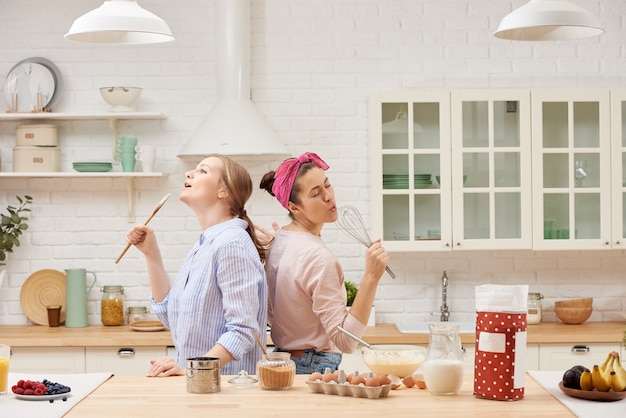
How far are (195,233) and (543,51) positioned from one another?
2335 millimetres

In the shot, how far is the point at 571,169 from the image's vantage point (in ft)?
16.4

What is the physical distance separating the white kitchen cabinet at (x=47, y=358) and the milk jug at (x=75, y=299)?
408mm

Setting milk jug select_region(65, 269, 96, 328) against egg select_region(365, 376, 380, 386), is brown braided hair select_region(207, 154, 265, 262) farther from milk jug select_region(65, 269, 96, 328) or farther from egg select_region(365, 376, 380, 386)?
milk jug select_region(65, 269, 96, 328)

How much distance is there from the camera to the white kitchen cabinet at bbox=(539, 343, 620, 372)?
474 cm

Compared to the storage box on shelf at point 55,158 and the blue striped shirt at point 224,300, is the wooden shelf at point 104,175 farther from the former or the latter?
the blue striped shirt at point 224,300

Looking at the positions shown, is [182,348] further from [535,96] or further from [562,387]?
[535,96]

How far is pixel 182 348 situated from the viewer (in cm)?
312

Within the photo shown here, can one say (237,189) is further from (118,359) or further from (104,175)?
(104,175)

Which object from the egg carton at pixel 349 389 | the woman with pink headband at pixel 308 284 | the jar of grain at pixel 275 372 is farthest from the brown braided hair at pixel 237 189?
the egg carton at pixel 349 389

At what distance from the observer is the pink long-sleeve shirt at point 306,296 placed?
3041 mm

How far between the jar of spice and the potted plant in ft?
9.57

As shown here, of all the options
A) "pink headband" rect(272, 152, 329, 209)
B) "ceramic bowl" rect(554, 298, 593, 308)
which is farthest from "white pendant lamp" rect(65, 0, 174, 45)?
"ceramic bowl" rect(554, 298, 593, 308)

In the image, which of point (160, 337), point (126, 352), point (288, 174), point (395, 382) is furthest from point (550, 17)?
point (126, 352)

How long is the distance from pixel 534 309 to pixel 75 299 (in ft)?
8.57
